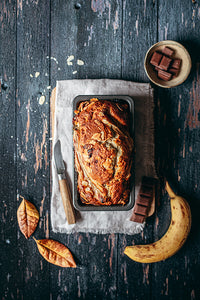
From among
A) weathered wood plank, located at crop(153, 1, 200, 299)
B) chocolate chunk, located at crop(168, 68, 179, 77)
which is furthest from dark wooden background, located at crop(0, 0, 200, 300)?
chocolate chunk, located at crop(168, 68, 179, 77)

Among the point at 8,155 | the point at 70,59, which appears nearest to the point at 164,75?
the point at 70,59

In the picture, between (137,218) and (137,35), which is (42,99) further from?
(137,218)

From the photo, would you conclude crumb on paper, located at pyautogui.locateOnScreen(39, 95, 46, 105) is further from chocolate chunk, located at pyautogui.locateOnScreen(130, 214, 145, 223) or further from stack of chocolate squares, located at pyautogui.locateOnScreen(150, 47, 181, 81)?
chocolate chunk, located at pyautogui.locateOnScreen(130, 214, 145, 223)

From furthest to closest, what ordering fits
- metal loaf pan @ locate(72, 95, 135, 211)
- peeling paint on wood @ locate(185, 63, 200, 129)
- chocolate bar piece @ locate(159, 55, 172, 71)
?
peeling paint on wood @ locate(185, 63, 200, 129)
chocolate bar piece @ locate(159, 55, 172, 71)
metal loaf pan @ locate(72, 95, 135, 211)

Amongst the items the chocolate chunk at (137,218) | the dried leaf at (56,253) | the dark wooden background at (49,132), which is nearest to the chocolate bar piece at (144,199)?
the chocolate chunk at (137,218)

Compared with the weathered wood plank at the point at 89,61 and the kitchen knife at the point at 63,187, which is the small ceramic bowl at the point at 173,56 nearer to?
the weathered wood plank at the point at 89,61

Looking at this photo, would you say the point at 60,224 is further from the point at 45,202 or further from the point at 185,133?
the point at 185,133
